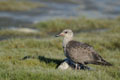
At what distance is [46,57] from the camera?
36.3ft

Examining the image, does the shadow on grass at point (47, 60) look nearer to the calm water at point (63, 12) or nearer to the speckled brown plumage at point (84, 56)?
the speckled brown plumage at point (84, 56)

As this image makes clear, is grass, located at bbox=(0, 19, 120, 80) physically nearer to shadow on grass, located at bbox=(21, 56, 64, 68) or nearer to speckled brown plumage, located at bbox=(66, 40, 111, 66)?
shadow on grass, located at bbox=(21, 56, 64, 68)

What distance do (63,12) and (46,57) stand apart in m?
16.2

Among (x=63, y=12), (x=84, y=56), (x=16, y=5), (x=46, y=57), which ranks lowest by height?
(x=63, y=12)

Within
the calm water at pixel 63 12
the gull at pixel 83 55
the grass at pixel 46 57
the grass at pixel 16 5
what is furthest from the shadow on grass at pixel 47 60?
the grass at pixel 16 5

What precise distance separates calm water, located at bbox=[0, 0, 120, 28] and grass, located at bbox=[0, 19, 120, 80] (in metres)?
2.48

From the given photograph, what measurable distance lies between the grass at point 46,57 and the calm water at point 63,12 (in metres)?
2.48

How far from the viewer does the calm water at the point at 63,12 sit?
22.3 m

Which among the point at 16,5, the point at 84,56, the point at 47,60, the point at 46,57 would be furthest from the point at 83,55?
the point at 16,5

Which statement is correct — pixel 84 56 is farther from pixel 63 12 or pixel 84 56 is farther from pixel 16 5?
pixel 16 5

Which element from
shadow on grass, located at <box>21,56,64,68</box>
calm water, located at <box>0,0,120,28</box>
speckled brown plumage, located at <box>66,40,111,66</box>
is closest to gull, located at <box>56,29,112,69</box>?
speckled brown plumage, located at <box>66,40,111,66</box>

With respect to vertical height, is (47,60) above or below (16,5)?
above

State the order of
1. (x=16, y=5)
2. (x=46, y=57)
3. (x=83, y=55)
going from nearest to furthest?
(x=83, y=55) → (x=46, y=57) → (x=16, y=5)

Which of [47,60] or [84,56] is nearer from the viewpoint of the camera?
[84,56]
